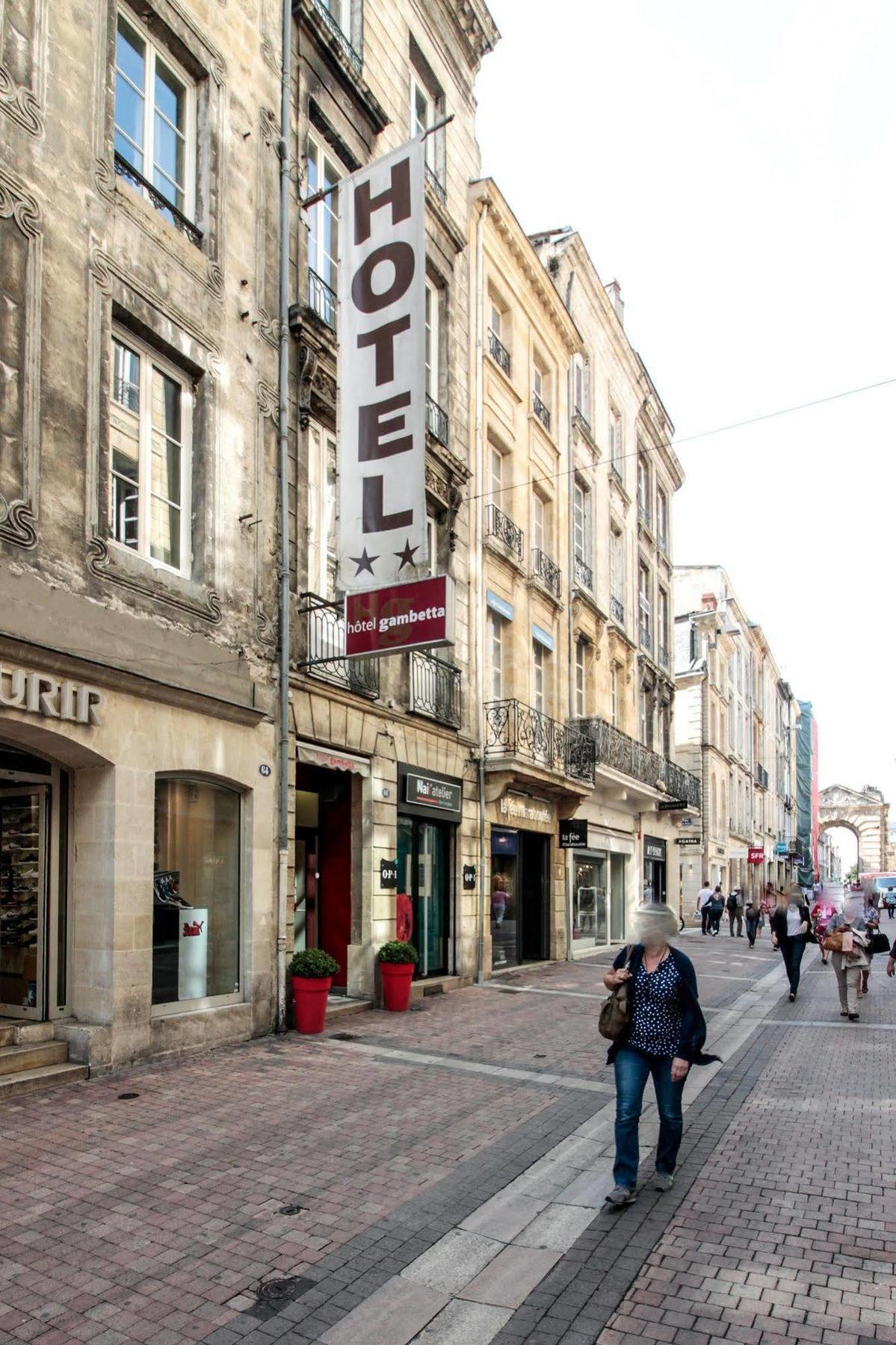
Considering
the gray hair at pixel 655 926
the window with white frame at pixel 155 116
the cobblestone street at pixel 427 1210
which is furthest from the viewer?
the window with white frame at pixel 155 116

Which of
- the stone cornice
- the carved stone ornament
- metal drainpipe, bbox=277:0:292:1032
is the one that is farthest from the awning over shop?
the stone cornice

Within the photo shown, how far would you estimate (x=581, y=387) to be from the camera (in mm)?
26250

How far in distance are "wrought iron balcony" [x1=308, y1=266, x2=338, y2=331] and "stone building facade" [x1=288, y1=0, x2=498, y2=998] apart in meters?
0.03

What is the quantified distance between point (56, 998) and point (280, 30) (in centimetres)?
1129

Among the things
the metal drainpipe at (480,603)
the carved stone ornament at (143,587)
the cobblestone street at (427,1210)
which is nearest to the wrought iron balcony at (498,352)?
the metal drainpipe at (480,603)

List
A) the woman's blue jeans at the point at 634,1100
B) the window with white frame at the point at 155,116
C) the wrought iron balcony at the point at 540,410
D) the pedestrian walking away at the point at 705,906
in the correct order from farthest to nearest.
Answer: the pedestrian walking away at the point at 705,906
the wrought iron balcony at the point at 540,410
the window with white frame at the point at 155,116
the woman's blue jeans at the point at 634,1100

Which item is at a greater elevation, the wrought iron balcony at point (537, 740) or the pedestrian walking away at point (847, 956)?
the wrought iron balcony at point (537, 740)

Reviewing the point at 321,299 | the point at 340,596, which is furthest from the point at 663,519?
the point at 340,596

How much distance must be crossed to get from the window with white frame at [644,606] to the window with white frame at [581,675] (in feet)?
21.1

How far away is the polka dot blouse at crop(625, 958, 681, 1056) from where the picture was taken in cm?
562

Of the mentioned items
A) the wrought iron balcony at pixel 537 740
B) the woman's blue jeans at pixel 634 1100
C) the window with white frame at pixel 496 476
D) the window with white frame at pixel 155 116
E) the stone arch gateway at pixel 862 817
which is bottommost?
the stone arch gateway at pixel 862 817

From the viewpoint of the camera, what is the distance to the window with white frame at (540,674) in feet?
69.5

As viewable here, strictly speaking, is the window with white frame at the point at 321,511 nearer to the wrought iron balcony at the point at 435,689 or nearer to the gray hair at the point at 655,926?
the wrought iron balcony at the point at 435,689

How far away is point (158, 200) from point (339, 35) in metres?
5.24
